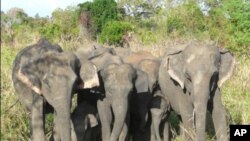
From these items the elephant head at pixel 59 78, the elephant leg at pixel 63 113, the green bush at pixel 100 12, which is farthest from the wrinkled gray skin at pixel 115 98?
the green bush at pixel 100 12

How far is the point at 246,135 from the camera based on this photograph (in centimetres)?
512

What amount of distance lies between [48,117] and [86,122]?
3.45ft

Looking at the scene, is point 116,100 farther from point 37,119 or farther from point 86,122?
point 37,119

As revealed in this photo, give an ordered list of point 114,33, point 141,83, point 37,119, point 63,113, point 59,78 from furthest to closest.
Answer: point 114,33 < point 141,83 < point 37,119 < point 59,78 < point 63,113

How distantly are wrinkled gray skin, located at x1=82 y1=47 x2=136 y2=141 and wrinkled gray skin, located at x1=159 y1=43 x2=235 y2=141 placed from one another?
616mm

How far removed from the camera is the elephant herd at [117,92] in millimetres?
5414

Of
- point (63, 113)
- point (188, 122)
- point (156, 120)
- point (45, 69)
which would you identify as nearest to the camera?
point (63, 113)

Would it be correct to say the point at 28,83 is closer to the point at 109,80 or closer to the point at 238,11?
the point at 109,80

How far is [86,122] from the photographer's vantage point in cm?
607

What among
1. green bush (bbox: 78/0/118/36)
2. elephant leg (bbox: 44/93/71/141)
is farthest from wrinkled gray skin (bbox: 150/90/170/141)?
green bush (bbox: 78/0/118/36)

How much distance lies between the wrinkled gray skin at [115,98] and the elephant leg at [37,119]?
2.46ft

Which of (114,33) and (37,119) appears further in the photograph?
(114,33)

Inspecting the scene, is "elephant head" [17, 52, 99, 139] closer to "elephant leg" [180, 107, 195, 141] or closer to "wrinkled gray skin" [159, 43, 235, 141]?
"wrinkled gray skin" [159, 43, 235, 141]

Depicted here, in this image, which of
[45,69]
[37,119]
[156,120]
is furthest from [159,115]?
[45,69]
